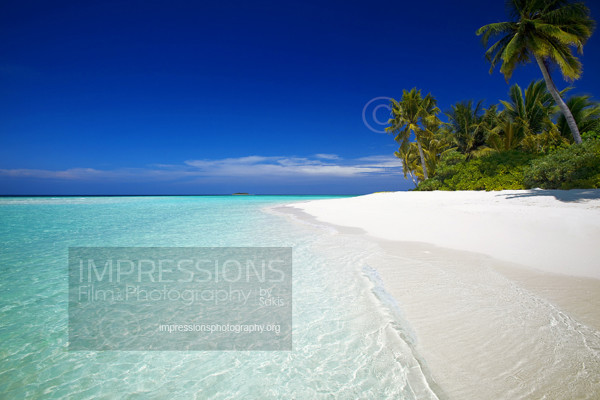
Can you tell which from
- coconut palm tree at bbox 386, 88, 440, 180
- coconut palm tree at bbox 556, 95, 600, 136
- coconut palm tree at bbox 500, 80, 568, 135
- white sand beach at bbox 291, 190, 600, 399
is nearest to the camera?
white sand beach at bbox 291, 190, 600, 399

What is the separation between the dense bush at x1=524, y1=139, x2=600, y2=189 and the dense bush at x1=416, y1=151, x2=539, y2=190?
1.57m

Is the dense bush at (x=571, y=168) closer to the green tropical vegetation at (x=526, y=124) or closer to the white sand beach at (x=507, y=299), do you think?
the green tropical vegetation at (x=526, y=124)

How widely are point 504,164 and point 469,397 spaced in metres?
17.2

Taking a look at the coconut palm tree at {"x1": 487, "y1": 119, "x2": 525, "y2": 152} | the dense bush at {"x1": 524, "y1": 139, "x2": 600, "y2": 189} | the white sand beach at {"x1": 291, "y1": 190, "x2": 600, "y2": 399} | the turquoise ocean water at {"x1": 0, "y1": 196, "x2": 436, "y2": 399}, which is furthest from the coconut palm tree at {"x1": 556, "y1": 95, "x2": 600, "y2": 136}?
the turquoise ocean water at {"x1": 0, "y1": 196, "x2": 436, "y2": 399}

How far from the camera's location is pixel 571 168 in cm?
996

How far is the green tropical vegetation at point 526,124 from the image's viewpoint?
10.9m

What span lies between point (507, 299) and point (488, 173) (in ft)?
51.1

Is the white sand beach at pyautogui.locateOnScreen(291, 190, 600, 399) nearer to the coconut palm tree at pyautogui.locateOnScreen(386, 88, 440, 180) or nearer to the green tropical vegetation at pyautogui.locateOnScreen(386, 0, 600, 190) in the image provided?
the green tropical vegetation at pyautogui.locateOnScreen(386, 0, 600, 190)

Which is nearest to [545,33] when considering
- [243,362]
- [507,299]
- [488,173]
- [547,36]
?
[547,36]

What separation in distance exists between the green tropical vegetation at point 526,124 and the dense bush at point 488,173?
43 millimetres

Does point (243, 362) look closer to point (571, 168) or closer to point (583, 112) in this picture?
point (571, 168)

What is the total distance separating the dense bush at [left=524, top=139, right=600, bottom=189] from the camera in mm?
9414

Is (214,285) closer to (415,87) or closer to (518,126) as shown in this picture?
(518,126)

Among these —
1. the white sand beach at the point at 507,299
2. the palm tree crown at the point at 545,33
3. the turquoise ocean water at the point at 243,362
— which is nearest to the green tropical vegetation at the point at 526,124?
the palm tree crown at the point at 545,33
